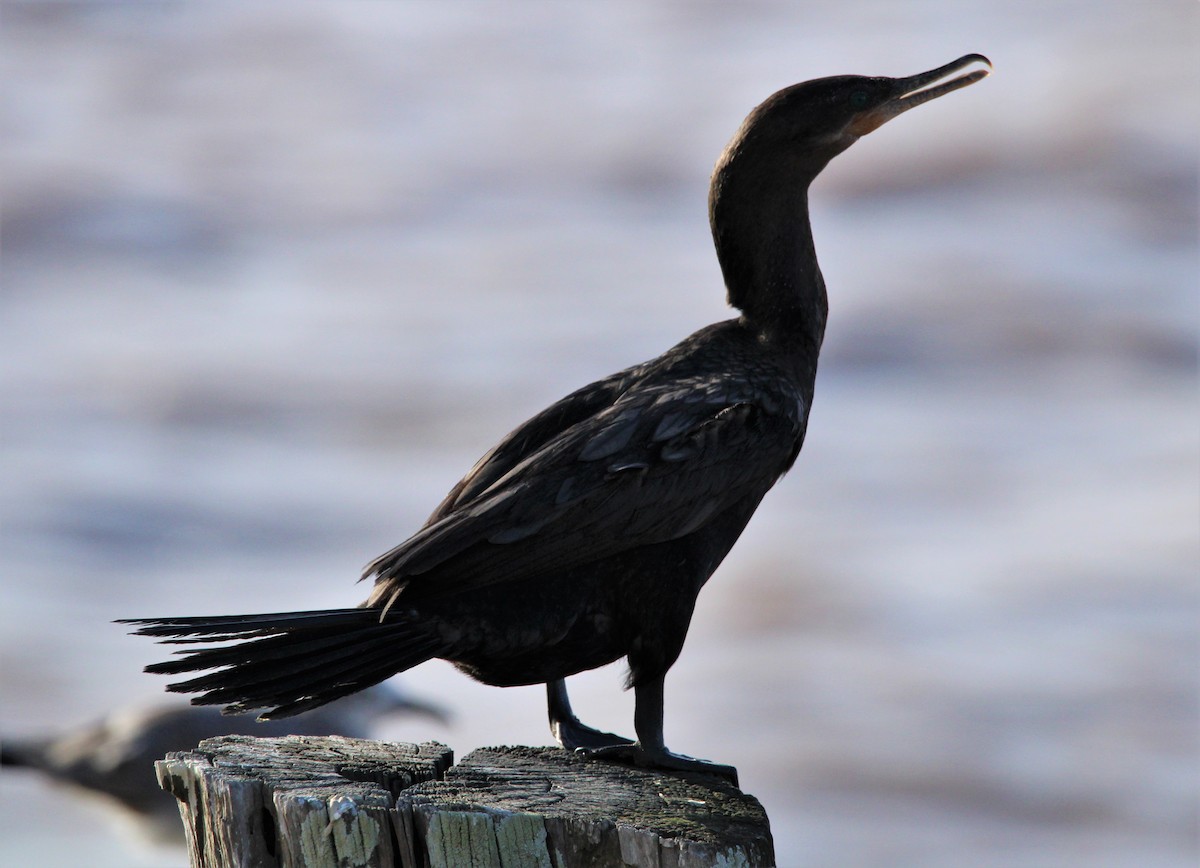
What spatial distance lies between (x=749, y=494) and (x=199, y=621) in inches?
52.1

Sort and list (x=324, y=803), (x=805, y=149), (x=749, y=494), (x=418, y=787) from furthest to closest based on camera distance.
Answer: (x=805, y=149) < (x=749, y=494) < (x=418, y=787) < (x=324, y=803)

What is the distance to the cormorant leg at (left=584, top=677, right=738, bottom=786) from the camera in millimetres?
3895

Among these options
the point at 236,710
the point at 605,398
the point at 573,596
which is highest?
the point at 605,398

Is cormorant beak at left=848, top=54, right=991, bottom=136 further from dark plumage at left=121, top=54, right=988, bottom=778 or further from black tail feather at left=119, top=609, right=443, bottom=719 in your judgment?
black tail feather at left=119, top=609, right=443, bottom=719

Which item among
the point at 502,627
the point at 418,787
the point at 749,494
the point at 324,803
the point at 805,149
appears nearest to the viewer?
the point at 324,803

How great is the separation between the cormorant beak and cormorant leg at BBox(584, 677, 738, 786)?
1591 mm

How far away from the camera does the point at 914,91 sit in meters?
4.54

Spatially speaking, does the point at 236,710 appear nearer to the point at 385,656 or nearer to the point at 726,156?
the point at 385,656

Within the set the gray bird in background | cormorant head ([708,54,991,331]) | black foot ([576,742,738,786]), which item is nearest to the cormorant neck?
cormorant head ([708,54,991,331])

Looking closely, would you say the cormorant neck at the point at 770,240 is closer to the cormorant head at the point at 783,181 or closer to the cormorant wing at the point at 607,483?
the cormorant head at the point at 783,181

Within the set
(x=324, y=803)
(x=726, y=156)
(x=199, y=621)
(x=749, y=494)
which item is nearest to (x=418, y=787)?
(x=324, y=803)

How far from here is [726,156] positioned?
4469 millimetres

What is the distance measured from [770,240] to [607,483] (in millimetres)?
997

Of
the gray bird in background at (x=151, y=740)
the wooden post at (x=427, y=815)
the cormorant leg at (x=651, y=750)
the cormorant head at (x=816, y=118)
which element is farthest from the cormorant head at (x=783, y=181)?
the gray bird in background at (x=151, y=740)
